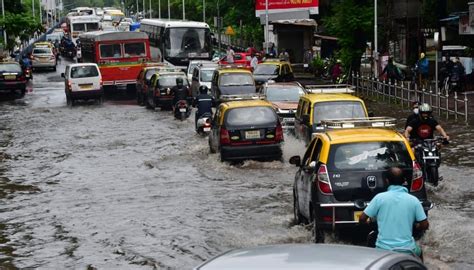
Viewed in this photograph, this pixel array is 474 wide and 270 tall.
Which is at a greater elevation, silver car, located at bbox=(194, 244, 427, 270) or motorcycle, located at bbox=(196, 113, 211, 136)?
silver car, located at bbox=(194, 244, 427, 270)

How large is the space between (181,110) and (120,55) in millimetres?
12833

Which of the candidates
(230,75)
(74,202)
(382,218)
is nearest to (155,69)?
(230,75)

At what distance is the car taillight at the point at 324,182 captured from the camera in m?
12.5

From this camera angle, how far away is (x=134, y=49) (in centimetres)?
4653

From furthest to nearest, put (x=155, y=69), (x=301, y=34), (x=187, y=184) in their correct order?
(x=301, y=34) < (x=155, y=69) < (x=187, y=184)

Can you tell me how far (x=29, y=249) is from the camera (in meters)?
14.2

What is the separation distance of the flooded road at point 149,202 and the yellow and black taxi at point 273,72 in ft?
32.4

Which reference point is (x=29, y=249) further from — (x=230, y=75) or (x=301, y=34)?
(x=301, y=34)

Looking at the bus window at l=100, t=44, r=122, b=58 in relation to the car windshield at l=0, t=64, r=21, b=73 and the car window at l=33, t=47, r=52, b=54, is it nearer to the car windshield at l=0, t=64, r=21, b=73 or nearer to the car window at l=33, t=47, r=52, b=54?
the car windshield at l=0, t=64, r=21, b=73

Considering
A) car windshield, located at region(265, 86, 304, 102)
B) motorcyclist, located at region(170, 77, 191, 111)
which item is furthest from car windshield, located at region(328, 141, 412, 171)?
motorcyclist, located at region(170, 77, 191, 111)

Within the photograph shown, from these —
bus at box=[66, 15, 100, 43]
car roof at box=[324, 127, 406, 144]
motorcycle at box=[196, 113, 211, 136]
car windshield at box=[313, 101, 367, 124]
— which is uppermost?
bus at box=[66, 15, 100, 43]

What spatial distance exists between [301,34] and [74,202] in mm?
49027

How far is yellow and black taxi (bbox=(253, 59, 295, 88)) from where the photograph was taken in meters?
40.4

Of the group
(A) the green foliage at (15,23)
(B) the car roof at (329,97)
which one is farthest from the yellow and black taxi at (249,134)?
(A) the green foliage at (15,23)
